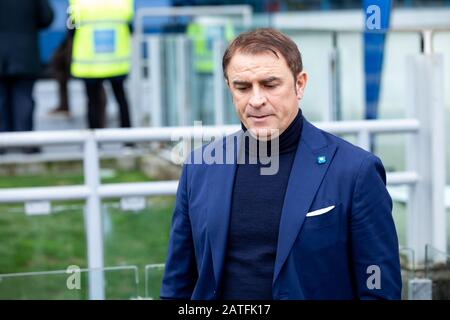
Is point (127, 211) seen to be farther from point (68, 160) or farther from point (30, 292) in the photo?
point (68, 160)

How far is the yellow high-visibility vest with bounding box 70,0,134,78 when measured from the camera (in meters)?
10.0

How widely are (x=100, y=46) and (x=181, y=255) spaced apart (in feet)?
23.0

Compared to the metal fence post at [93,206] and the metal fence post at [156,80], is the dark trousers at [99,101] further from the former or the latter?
the metal fence post at [93,206]

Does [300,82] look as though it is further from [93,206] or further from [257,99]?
[93,206]

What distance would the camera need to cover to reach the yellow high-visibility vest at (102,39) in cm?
1004

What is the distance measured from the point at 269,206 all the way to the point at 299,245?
140 millimetres

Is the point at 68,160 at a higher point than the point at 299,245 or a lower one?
lower

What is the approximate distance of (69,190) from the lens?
18.5 feet

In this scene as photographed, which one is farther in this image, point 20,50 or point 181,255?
point 20,50

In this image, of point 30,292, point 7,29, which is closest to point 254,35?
point 30,292

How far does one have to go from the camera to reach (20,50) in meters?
9.95

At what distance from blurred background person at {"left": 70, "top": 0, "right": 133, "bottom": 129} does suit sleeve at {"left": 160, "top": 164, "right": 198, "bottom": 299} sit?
6.85 m
